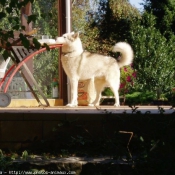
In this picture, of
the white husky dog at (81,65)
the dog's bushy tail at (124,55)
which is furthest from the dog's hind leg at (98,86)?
the dog's bushy tail at (124,55)

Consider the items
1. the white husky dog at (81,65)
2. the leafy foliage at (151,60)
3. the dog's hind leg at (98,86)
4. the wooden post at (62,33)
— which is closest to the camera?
the white husky dog at (81,65)

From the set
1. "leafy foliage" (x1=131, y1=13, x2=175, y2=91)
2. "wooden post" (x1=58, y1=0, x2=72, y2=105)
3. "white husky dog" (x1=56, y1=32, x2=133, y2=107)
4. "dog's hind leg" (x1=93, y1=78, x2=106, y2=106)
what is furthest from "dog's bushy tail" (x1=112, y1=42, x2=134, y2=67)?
"leafy foliage" (x1=131, y1=13, x2=175, y2=91)

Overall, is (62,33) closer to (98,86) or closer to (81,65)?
(98,86)

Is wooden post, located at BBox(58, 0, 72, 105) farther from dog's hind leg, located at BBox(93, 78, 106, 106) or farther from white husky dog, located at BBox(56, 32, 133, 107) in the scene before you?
white husky dog, located at BBox(56, 32, 133, 107)

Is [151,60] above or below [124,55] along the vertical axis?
below

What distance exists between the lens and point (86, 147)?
14.6ft

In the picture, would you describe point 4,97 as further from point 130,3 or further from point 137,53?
point 130,3

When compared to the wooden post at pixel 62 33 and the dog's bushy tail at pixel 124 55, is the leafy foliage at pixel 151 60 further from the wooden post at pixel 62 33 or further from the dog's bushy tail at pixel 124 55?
the dog's bushy tail at pixel 124 55

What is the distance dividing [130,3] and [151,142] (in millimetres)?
12582

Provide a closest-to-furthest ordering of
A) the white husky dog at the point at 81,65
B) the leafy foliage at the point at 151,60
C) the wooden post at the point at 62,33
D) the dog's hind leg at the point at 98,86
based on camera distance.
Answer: the white husky dog at the point at 81,65
the dog's hind leg at the point at 98,86
the wooden post at the point at 62,33
the leafy foliage at the point at 151,60

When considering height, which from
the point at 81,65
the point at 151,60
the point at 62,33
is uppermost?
the point at 62,33

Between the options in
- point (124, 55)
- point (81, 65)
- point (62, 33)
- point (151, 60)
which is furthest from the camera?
point (151, 60)

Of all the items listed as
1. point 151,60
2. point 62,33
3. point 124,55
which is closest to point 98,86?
point 124,55

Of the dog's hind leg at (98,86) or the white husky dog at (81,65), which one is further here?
the dog's hind leg at (98,86)
